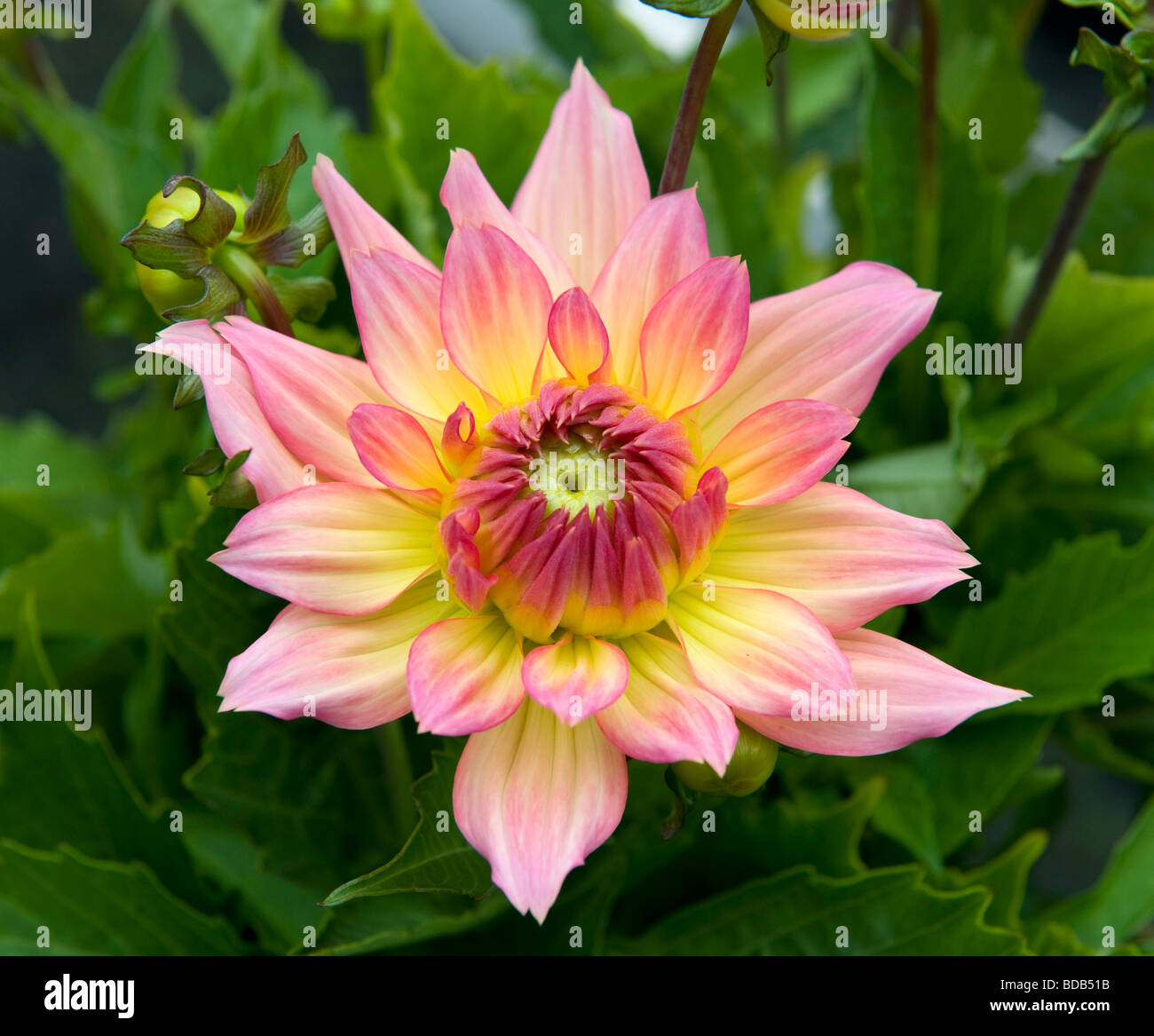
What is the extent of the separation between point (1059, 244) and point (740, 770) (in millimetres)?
250

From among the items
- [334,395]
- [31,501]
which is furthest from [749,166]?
[31,501]

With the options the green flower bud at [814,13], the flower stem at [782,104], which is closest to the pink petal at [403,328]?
the green flower bud at [814,13]

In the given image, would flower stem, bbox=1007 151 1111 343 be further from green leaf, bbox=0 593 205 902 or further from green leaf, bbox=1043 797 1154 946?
green leaf, bbox=0 593 205 902

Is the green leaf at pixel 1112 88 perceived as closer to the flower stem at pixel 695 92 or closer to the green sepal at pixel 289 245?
the flower stem at pixel 695 92

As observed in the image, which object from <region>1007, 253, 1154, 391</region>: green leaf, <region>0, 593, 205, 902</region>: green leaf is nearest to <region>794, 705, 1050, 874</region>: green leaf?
<region>1007, 253, 1154, 391</region>: green leaf

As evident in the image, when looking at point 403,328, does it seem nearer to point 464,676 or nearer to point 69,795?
point 464,676

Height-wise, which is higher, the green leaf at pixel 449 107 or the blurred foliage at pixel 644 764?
the green leaf at pixel 449 107

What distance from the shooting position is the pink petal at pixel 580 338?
275 mm

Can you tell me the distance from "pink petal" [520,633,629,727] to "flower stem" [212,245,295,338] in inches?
4.3

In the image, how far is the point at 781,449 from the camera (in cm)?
28

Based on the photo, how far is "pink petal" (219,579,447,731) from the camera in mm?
244

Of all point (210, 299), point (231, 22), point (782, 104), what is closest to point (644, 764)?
point (210, 299)

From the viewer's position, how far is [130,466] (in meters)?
0.65

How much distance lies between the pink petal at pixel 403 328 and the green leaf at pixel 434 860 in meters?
0.09
